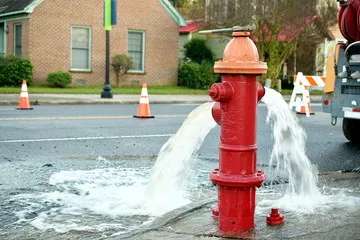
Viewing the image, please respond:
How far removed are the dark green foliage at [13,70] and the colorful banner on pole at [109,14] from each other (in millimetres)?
5407

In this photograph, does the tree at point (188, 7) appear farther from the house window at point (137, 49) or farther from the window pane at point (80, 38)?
the window pane at point (80, 38)

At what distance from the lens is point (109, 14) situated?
74.3ft

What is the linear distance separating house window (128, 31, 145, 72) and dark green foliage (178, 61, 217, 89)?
7.34 feet

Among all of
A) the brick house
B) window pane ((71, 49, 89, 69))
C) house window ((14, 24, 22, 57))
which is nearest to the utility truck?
the brick house

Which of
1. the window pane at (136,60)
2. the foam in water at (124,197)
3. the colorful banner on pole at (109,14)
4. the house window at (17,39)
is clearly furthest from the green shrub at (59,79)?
the foam in water at (124,197)

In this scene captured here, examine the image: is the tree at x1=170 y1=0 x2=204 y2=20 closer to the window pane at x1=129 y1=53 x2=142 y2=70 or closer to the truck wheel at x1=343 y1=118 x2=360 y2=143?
the window pane at x1=129 y1=53 x2=142 y2=70

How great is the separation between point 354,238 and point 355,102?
19.7 feet

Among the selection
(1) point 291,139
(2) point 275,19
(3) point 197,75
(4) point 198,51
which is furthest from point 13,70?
(1) point 291,139

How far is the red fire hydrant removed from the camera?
3.86 metres

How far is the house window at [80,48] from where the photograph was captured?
28828mm

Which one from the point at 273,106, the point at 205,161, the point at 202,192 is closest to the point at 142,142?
the point at 205,161

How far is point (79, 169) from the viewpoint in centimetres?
732

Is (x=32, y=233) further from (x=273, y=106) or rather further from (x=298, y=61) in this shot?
(x=298, y=61)

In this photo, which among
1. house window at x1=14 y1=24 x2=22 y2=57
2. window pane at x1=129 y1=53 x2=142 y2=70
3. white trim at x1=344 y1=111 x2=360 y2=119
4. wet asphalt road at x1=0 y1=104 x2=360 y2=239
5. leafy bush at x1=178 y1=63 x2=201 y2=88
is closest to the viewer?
wet asphalt road at x1=0 y1=104 x2=360 y2=239
